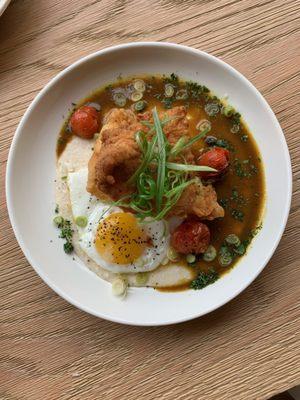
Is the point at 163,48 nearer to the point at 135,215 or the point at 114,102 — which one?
the point at 114,102

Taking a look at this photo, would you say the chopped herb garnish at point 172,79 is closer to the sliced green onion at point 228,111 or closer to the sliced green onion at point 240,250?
the sliced green onion at point 228,111

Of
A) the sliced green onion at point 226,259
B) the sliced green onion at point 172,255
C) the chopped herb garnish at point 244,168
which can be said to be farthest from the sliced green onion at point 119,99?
the sliced green onion at point 226,259

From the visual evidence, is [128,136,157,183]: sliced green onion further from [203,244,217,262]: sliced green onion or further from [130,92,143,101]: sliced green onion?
[203,244,217,262]: sliced green onion

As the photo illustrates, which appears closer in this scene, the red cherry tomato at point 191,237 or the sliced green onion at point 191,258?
the red cherry tomato at point 191,237

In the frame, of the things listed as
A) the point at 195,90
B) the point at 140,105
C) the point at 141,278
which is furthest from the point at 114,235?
the point at 195,90

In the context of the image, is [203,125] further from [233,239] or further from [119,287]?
[119,287]
